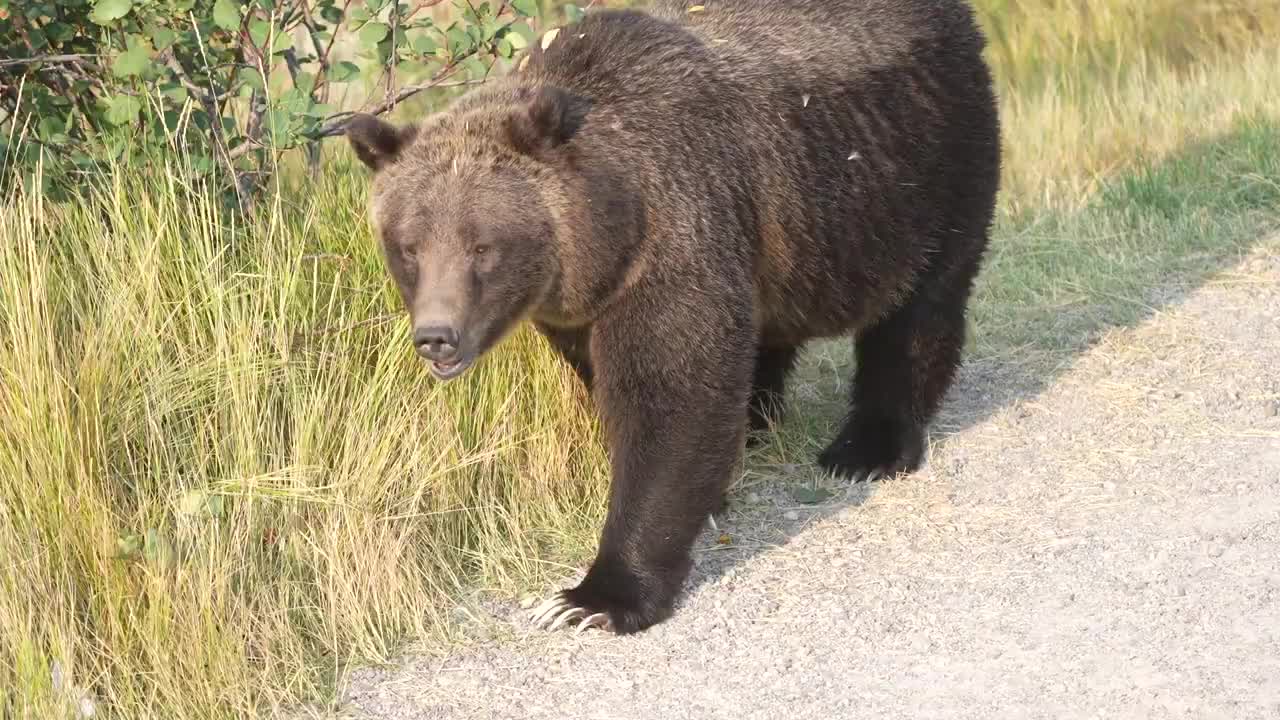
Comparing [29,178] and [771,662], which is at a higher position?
[29,178]

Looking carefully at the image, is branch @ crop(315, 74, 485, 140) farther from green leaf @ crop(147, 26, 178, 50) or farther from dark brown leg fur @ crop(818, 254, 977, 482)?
dark brown leg fur @ crop(818, 254, 977, 482)

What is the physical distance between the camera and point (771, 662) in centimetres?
451

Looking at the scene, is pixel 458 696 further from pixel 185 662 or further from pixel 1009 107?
pixel 1009 107

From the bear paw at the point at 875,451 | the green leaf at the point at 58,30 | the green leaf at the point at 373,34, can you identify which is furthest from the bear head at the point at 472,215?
the bear paw at the point at 875,451

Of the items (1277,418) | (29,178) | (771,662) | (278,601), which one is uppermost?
(29,178)

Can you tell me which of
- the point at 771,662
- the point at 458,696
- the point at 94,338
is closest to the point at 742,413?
the point at 771,662

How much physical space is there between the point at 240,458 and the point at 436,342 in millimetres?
768

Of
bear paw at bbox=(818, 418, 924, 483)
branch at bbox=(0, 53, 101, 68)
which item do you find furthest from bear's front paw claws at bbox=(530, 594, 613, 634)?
branch at bbox=(0, 53, 101, 68)

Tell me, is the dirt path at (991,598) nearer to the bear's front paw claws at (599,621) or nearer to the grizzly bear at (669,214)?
the bear's front paw claws at (599,621)

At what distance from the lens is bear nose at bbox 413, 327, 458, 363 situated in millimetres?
4508

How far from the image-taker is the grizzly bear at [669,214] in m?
4.72

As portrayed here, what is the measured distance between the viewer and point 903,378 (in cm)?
615

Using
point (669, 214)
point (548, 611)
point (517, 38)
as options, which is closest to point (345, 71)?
point (517, 38)

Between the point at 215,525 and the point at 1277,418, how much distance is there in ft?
12.2
